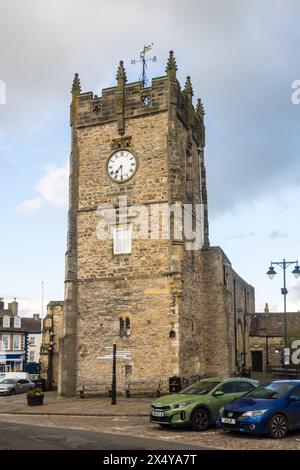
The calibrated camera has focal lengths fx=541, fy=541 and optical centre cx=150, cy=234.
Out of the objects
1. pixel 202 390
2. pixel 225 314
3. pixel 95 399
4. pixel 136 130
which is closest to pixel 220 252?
pixel 225 314

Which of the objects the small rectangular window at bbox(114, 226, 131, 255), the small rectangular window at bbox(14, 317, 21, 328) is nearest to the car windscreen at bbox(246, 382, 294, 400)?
the small rectangular window at bbox(114, 226, 131, 255)

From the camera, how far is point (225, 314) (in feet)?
99.6

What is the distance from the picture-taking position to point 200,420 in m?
14.6

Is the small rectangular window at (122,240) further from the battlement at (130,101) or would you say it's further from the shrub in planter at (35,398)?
the shrub in planter at (35,398)

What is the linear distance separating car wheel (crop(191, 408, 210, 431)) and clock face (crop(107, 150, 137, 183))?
15.5m

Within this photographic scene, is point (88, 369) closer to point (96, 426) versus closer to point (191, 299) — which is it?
point (191, 299)

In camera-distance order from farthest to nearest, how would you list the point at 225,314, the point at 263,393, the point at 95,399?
the point at 225,314, the point at 95,399, the point at 263,393

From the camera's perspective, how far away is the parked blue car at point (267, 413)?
12.7 metres

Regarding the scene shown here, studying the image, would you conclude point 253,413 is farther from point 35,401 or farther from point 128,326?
point 128,326

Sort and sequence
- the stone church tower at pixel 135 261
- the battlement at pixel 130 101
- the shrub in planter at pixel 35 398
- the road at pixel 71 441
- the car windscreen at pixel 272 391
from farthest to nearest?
the battlement at pixel 130 101
the stone church tower at pixel 135 261
the shrub in planter at pixel 35 398
the car windscreen at pixel 272 391
the road at pixel 71 441

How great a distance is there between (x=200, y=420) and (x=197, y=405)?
15.9 inches

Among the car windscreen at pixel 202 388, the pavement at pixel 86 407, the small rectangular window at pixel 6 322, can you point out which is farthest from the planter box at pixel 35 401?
the small rectangular window at pixel 6 322

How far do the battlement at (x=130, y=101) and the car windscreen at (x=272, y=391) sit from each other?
1690 centimetres
